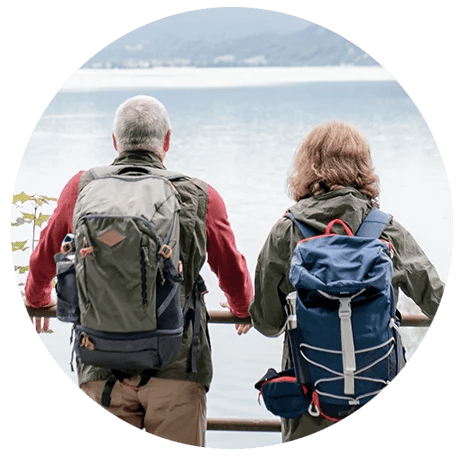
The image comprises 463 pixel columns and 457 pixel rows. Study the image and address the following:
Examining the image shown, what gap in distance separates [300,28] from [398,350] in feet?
6.21

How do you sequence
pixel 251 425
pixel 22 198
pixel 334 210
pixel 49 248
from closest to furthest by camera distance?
pixel 334 210 → pixel 49 248 → pixel 251 425 → pixel 22 198

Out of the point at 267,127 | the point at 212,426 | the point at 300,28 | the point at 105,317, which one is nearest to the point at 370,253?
the point at 105,317

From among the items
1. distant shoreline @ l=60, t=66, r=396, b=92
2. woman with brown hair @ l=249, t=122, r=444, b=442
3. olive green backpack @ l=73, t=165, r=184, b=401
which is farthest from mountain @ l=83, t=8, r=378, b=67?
olive green backpack @ l=73, t=165, r=184, b=401

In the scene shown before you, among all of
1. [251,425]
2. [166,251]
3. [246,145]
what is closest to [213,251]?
[166,251]

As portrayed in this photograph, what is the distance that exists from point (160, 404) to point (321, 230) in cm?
93

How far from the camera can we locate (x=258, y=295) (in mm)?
3105

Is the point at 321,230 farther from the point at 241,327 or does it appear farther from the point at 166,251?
the point at 241,327

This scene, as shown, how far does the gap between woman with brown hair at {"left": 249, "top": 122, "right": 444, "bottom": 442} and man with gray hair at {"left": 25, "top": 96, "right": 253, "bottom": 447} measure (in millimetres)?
212

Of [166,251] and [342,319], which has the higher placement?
[166,251]

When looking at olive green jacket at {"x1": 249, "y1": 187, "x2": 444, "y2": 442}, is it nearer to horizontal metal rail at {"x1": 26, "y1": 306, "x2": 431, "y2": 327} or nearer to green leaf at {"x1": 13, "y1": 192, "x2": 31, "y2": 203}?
horizontal metal rail at {"x1": 26, "y1": 306, "x2": 431, "y2": 327}

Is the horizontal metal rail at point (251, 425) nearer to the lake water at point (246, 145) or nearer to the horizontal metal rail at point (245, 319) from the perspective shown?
the lake water at point (246, 145)

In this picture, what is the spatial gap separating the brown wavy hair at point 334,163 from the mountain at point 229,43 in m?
0.91

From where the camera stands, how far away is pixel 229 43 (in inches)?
192

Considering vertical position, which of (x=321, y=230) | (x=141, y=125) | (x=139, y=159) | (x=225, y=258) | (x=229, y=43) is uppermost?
(x=229, y=43)
